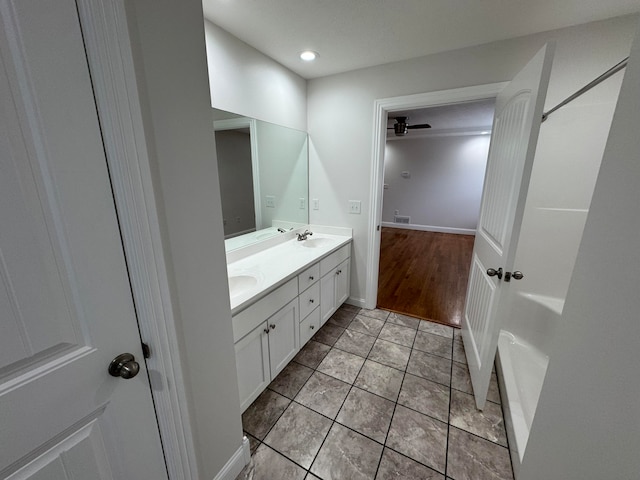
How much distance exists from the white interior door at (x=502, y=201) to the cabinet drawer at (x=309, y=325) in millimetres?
1158

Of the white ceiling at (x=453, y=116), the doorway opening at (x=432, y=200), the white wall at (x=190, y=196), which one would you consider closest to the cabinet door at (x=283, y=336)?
the white wall at (x=190, y=196)

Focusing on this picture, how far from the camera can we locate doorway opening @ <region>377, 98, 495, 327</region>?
3416 mm

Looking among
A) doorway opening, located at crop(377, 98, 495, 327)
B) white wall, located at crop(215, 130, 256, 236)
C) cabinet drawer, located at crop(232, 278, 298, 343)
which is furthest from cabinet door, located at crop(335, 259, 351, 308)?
white wall, located at crop(215, 130, 256, 236)

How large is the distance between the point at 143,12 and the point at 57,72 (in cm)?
28

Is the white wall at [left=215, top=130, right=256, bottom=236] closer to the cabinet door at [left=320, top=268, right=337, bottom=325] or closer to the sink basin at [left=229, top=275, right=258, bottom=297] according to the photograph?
the sink basin at [left=229, top=275, right=258, bottom=297]

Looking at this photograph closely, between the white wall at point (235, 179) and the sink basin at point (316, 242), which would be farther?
the sink basin at point (316, 242)

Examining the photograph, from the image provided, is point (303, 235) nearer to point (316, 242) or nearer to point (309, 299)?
point (316, 242)

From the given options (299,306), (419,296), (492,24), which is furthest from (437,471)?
(492,24)

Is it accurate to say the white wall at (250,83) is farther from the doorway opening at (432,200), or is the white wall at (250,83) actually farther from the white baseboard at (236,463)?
the doorway opening at (432,200)

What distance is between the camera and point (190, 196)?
804 millimetres

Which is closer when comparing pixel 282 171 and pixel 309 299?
pixel 309 299

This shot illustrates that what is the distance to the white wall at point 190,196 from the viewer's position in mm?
673

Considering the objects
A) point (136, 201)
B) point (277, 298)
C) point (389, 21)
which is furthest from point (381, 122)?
point (136, 201)

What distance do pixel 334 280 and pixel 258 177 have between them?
1.14 meters
